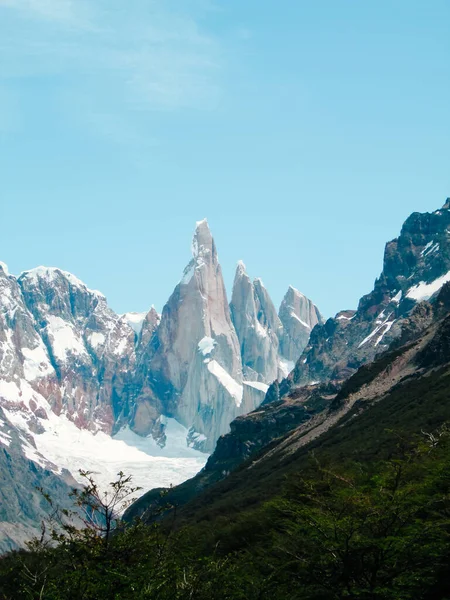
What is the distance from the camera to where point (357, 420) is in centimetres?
11456

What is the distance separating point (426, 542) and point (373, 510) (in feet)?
6.56

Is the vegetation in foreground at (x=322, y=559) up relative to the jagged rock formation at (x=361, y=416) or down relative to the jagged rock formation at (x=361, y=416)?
down

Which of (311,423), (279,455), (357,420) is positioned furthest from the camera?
Answer: (311,423)

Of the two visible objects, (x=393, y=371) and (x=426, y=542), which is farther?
(x=393, y=371)

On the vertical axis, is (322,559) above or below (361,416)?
below

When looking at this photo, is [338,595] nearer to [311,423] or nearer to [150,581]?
[150,581]

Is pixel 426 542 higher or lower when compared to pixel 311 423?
lower

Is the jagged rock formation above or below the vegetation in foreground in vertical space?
above

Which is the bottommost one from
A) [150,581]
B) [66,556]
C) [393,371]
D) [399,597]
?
[399,597]

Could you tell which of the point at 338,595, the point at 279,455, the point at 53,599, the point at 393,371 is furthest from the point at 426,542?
the point at 393,371

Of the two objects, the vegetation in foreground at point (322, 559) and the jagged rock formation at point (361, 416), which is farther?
the jagged rock formation at point (361, 416)

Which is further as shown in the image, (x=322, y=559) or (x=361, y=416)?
(x=361, y=416)

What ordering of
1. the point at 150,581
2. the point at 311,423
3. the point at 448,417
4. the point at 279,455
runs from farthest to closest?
1. the point at 311,423
2. the point at 279,455
3. the point at 448,417
4. the point at 150,581

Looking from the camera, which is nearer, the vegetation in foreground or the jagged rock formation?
the vegetation in foreground
